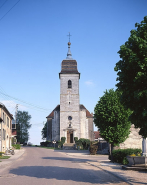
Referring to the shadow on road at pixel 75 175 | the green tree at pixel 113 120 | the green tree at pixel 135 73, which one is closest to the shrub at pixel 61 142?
the green tree at pixel 113 120

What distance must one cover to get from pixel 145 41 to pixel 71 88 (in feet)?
169

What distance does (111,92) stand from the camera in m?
23.7

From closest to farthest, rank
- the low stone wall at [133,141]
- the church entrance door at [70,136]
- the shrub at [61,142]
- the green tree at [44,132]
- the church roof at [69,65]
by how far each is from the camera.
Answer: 1. the low stone wall at [133,141]
2. the shrub at [61,142]
3. the church entrance door at [70,136]
4. the church roof at [69,65]
5. the green tree at [44,132]

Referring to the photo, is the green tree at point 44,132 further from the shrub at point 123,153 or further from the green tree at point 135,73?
the green tree at point 135,73

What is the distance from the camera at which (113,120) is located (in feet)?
74.5

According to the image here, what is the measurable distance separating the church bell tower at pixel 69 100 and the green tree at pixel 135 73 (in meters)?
49.3

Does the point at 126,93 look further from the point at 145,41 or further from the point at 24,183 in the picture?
the point at 24,183

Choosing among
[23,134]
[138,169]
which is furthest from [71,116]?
[138,169]

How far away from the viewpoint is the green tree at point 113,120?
886 inches

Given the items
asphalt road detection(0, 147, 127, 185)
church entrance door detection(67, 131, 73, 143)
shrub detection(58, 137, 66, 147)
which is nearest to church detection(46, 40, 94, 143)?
church entrance door detection(67, 131, 73, 143)

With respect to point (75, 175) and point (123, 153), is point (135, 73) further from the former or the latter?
point (123, 153)

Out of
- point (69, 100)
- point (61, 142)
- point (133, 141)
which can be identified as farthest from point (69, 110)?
point (133, 141)

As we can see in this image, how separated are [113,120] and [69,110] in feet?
123

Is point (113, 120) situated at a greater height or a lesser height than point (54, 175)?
greater
